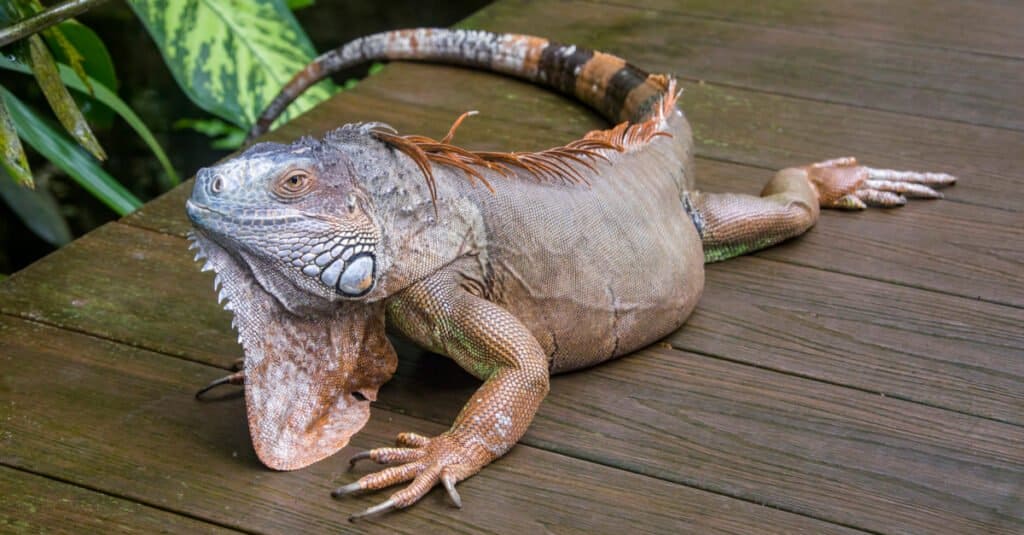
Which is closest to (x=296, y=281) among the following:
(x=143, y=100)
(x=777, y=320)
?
(x=777, y=320)

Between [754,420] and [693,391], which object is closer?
[754,420]

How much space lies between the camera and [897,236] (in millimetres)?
3176

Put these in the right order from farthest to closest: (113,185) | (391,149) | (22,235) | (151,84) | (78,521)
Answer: (151,84) → (22,235) → (113,185) → (391,149) → (78,521)

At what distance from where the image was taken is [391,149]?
2.25 m

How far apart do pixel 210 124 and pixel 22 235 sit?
1.36 meters

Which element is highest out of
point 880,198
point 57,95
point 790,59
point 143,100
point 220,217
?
point 57,95

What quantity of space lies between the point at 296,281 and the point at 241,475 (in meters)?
0.42

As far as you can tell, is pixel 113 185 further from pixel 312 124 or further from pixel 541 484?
pixel 541 484

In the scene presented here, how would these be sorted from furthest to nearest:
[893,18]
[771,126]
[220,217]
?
[893,18], [771,126], [220,217]

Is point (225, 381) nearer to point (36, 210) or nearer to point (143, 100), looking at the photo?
point (36, 210)

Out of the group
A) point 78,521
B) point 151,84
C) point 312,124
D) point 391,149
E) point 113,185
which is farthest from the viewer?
point 151,84

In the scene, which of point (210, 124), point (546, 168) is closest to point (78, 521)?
point (546, 168)

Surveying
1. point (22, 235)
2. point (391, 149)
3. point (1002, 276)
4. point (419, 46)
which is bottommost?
point (22, 235)

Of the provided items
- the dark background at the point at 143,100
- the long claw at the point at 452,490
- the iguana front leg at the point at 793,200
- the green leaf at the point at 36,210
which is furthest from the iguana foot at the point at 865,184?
the dark background at the point at 143,100
